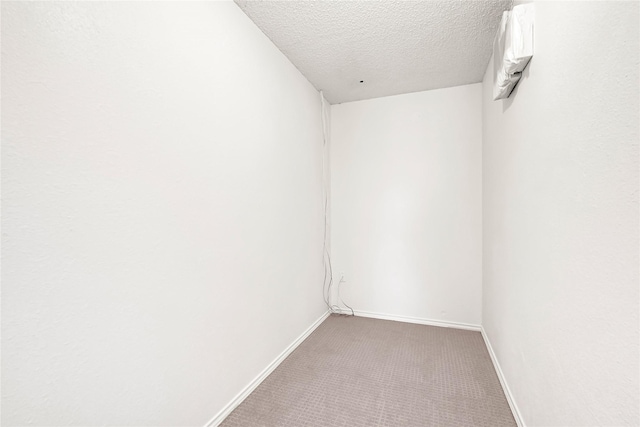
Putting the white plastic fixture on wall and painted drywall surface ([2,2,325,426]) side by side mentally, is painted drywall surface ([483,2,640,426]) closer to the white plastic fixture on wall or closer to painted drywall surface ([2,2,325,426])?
the white plastic fixture on wall

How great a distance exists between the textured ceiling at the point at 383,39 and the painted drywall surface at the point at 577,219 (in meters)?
0.72

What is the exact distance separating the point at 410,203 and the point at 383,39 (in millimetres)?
1559

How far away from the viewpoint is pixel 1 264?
2.52 ft

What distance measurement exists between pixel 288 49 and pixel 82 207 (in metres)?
1.87

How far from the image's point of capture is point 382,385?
1.90 meters

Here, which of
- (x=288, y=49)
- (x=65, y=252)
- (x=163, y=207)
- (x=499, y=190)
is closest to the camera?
(x=65, y=252)

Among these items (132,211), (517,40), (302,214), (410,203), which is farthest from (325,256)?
(517,40)

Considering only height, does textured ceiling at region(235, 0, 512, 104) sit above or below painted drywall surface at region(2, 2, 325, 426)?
above

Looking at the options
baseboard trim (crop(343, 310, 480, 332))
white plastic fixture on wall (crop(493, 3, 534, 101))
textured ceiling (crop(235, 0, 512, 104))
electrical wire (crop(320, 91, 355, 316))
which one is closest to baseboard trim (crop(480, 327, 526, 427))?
baseboard trim (crop(343, 310, 480, 332))

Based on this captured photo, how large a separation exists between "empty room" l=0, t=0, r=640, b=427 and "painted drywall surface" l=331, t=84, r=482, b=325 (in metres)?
0.02

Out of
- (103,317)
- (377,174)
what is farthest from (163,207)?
(377,174)

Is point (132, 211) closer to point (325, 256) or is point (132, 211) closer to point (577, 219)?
point (577, 219)

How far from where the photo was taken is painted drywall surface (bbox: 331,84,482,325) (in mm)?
2824

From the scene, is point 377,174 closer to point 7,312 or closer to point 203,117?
point 203,117
